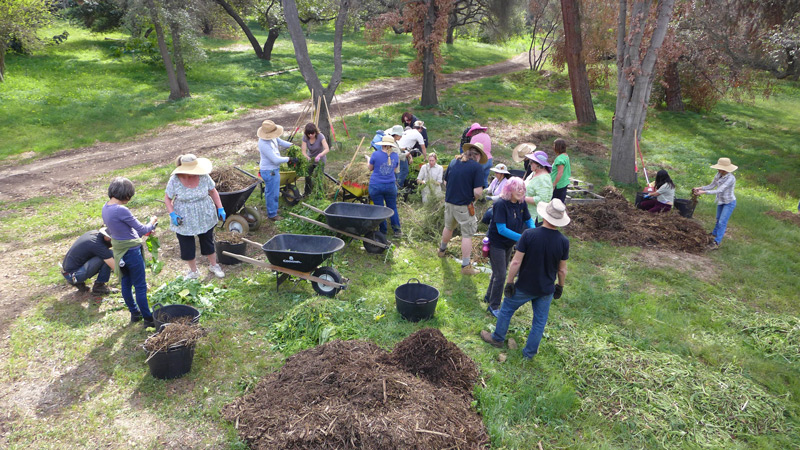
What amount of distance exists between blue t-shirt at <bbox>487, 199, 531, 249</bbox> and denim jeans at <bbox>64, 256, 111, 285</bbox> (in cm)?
559

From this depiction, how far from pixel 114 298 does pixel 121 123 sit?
11.9 metres

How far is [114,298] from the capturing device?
21.8ft

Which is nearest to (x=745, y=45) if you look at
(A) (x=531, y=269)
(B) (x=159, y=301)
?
(A) (x=531, y=269)

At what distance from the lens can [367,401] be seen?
440 cm

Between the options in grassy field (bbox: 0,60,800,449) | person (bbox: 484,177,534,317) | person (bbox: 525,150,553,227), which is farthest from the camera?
person (bbox: 525,150,553,227)

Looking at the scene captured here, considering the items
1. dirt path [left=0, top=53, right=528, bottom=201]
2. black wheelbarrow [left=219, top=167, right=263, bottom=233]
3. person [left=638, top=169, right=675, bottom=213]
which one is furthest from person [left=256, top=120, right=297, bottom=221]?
person [left=638, top=169, right=675, bottom=213]

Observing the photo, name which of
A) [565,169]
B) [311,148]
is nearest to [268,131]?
[311,148]

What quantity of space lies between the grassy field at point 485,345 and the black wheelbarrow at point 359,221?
33cm

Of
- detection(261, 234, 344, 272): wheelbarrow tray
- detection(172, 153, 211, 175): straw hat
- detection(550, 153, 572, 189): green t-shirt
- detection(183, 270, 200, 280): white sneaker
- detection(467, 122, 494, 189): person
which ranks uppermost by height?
detection(172, 153, 211, 175): straw hat

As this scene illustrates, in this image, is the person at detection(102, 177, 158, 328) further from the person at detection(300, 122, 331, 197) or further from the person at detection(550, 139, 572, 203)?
the person at detection(550, 139, 572, 203)

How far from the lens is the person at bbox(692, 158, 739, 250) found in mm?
9242

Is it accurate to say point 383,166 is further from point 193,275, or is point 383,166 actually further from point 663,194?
point 663,194

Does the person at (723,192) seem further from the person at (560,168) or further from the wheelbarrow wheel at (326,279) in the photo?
the wheelbarrow wheel at (326,279)

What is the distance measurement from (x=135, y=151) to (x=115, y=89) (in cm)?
709
